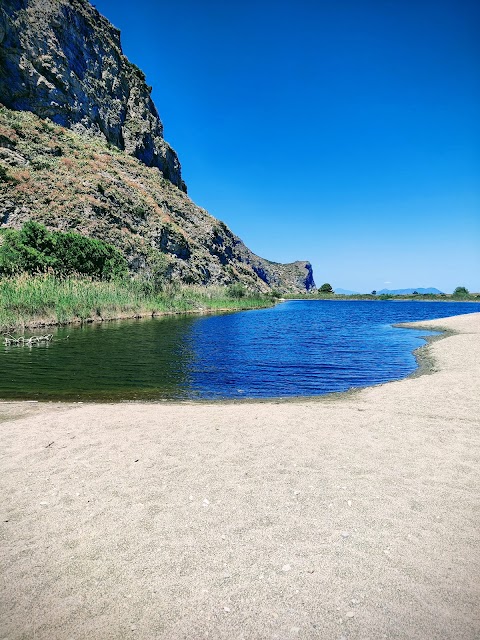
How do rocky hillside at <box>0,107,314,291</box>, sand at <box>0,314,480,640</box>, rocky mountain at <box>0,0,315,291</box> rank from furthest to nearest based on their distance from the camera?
rocky mountain at <box>0,0,315,291</box>, rocky hillside at <box>0,107,314,291</box>, sand at <box>0,314,480,640</box>

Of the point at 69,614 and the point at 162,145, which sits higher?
the point at 162,145

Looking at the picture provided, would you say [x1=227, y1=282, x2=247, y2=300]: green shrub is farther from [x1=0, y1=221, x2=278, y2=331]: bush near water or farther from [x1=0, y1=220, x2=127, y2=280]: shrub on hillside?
[x1=0, y1=220, x2=127, y2=280]: shrub on hillside

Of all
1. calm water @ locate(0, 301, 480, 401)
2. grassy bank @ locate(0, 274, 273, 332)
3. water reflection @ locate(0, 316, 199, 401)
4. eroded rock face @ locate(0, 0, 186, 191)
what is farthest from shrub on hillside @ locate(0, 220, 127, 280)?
eroded rock face @ locate(0, 0, 186, 191)

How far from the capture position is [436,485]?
19.6 ft

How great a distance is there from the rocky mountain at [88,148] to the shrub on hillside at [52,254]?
38.0ft

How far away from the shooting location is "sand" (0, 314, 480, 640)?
356 centimetres

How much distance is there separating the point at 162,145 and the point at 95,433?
11496 cm


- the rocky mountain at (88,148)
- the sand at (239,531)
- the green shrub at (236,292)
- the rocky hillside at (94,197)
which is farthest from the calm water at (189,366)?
the green shrub at (236,292)

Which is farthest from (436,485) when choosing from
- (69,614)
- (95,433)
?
(95,433)

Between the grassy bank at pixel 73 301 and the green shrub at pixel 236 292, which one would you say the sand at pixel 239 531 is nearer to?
the grassy bank at pixel 73 301

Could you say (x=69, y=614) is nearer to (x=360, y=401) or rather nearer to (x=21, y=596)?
(x=21, y=596)

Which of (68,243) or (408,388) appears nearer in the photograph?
(408,388)

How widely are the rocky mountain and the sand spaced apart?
184ft

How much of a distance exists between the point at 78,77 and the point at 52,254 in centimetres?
6315
